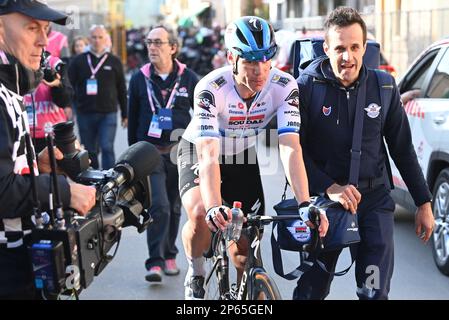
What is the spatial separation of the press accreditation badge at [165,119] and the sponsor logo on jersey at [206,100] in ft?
8.17

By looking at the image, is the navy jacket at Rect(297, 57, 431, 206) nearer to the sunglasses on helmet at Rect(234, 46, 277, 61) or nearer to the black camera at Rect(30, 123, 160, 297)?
the sunglasses on helmet at Rect(234, 46, 277, 61)

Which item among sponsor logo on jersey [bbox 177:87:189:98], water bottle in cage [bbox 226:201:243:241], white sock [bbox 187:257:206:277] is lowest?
white sock [bbox 187:257:206:277]

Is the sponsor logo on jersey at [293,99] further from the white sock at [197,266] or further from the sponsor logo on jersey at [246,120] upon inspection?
the white sock at [197,266]

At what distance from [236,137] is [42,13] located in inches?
68.4

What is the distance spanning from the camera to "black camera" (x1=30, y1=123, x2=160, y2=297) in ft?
9.18

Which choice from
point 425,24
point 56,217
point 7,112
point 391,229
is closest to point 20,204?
point 56,217

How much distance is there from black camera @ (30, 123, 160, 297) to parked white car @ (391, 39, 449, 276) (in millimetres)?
3658

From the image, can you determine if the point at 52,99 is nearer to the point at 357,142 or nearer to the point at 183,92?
the point at 183,92

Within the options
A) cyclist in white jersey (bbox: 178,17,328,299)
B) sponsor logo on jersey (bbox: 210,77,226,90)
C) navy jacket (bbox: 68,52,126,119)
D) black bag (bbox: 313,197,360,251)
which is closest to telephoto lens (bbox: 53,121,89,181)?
cyclist in white jersey (bbox: 178,17,328,299)

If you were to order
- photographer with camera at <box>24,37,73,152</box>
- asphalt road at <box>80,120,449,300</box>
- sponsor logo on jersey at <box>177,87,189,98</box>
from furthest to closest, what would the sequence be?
photographer with camera at <box>24,37,73,152</box>, sponsor logo on jersey at <box>177,87,189,98</box>, asphalt road at <box>80,120,449,300</box>

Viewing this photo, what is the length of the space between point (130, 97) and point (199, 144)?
2.98 m

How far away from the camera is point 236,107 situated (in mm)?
4207

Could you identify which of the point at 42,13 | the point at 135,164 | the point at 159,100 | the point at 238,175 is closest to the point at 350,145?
the point at 238,175

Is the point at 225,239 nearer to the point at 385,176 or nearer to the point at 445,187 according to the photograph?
the point at 385,176
